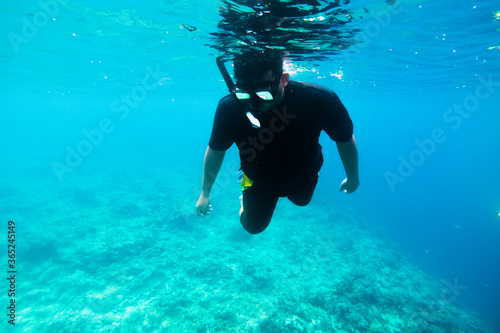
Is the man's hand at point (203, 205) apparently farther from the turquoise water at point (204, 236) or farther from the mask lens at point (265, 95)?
the turquoise water at point (204, 236)

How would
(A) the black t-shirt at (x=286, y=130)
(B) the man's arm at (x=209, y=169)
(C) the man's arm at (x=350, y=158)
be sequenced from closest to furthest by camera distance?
(A) the black t-shirt at (x=286, y=130), (C) the man's arm at (x=350, y=158), (B) the man's arm at (x=209, y=169)

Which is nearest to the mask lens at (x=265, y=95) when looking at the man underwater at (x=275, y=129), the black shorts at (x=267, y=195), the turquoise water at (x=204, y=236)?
the man underwater at (x=275, y=129)

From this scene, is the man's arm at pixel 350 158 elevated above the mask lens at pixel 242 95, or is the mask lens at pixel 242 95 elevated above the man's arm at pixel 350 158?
the mask lens at pixel 242 95

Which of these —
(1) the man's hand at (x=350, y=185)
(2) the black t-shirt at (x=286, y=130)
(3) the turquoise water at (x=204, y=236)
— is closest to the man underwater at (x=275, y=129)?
(2) the black t-shirt at (x=286, y=130)

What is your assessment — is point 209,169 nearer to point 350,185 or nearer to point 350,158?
point 350,158

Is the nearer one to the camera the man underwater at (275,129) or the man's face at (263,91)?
the man's face at (263,91)

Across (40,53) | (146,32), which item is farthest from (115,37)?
(40,53)

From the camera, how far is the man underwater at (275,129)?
2.88 metres

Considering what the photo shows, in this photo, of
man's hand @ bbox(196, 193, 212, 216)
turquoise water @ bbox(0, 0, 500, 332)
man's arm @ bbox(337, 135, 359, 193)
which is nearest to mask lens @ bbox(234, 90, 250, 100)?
man's arm @ bbox(337, 135, 359, 193)

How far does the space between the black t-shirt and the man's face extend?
0.14 meters

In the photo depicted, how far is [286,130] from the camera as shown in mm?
3127

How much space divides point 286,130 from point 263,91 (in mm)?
675

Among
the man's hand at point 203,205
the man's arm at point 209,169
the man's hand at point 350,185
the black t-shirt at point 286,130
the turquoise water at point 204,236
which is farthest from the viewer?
the turquoise water at point 204,236

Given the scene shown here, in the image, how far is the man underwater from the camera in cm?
288
